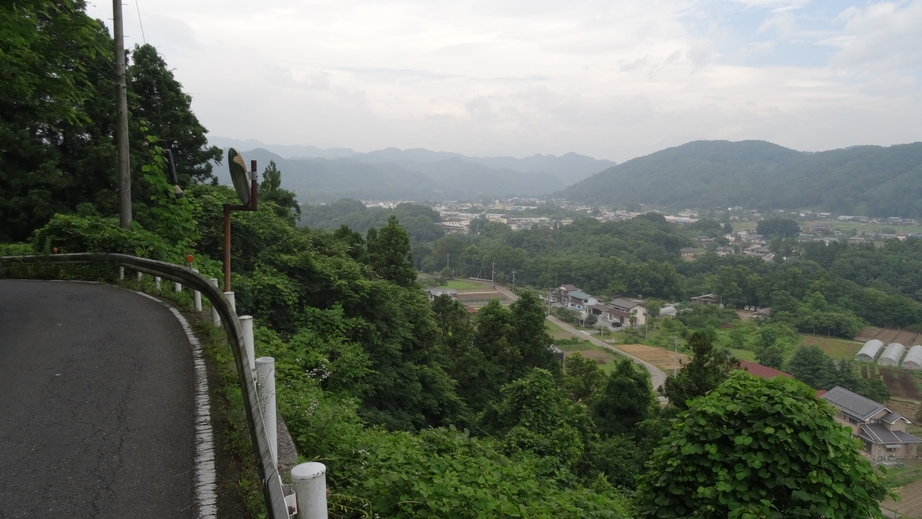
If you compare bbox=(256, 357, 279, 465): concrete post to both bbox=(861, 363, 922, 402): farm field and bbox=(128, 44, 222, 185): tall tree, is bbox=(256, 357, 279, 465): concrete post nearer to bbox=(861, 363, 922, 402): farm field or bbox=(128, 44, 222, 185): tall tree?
bbox=(128, 44, 222, 185): tall tree

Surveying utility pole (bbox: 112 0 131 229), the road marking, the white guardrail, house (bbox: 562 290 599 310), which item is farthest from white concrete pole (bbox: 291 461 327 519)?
house (bbox: 562 290 599 310)

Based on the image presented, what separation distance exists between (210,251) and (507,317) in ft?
45.5

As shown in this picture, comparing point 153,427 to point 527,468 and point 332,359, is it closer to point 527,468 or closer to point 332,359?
point 527,468

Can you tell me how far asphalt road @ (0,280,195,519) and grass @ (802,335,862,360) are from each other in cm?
5457

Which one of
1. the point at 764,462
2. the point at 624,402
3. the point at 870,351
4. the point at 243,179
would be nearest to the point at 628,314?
the point at 870,351

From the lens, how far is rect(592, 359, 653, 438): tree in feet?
68.2

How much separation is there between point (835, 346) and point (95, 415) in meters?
61.2

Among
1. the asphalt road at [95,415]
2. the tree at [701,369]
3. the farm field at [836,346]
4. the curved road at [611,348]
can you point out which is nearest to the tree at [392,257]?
the tree at [701,369]

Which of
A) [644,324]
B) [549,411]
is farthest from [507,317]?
[644,324]

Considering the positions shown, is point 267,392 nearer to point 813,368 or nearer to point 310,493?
point 310,493

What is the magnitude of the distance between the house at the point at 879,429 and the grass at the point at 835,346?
18.3m

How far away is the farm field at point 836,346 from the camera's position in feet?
159

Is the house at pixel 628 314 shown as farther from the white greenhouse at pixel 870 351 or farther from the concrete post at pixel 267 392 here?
the concrete post at pixel 267 392

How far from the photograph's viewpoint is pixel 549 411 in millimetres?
14195
